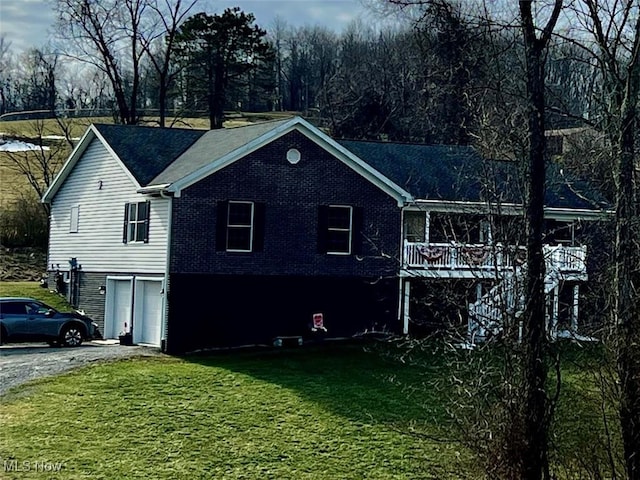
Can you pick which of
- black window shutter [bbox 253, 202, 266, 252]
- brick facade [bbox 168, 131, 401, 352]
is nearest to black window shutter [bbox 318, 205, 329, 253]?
brick facade [bbox 168, 131, 401, 352]

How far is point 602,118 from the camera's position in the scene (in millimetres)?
14453

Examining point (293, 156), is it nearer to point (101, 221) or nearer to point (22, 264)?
point (101, 221)

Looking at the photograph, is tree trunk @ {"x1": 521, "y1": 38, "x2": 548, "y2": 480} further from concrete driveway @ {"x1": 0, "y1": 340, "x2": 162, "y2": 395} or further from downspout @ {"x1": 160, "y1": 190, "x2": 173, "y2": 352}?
downspout @ {"x1": 160, "y1": 190, "x2": 173, "y2": 352}

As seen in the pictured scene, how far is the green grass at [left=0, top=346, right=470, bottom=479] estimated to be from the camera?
14508 millimetres

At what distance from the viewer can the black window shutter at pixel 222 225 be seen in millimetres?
24812

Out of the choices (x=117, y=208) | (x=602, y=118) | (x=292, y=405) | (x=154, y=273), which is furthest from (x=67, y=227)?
(x=602, y=118)

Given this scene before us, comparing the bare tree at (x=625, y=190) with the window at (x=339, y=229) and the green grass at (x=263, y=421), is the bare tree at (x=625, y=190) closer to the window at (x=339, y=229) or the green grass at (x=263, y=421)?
the green grass at (x=263, y=421)

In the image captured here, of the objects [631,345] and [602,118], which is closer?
[631,345]

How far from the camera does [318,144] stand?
26125mm

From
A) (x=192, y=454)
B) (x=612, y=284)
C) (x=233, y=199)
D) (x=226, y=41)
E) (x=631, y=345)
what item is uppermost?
(x=226, y=41)

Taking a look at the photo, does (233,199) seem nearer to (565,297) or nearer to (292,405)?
(292,405)

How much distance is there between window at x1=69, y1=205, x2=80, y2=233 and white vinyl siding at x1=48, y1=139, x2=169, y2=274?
132 millimetres

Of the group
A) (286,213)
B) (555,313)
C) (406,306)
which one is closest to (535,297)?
(555,313)

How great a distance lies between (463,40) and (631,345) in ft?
14.4
